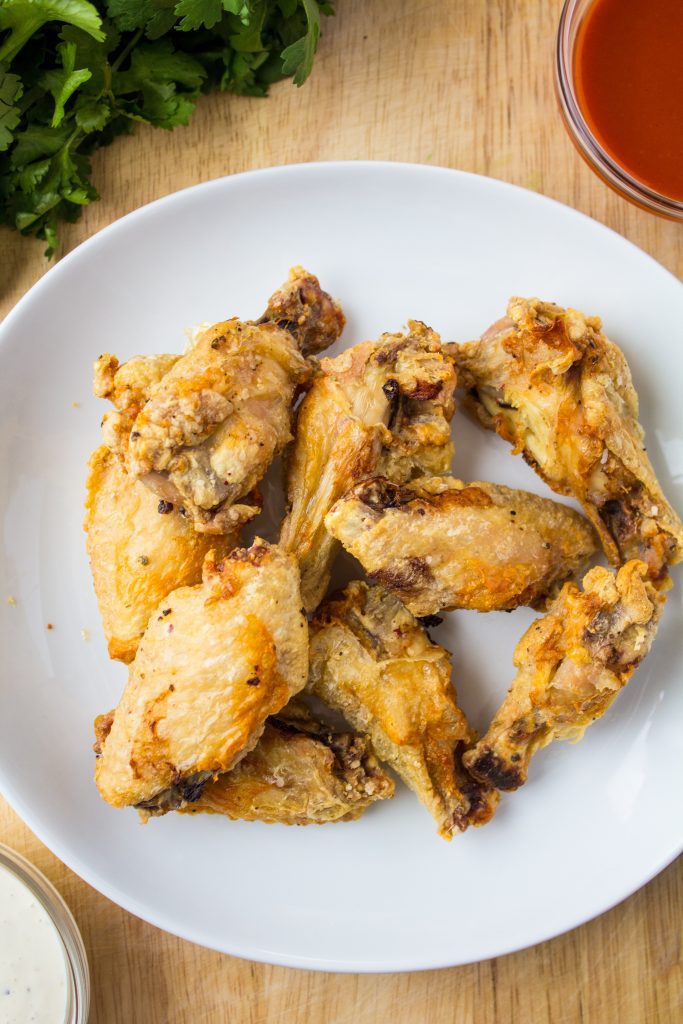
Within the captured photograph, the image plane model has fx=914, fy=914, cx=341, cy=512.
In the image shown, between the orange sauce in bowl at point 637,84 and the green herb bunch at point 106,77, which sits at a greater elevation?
the green herb bunch at point 106,77

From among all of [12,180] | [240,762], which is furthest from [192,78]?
[240,762]

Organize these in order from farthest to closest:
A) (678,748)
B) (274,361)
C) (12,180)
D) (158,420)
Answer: (12,180) < (678,748) < (274,361) < (158,420)

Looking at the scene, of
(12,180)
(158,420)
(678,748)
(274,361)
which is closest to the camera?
(158,420)

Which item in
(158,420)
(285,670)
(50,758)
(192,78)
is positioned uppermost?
(192,78)

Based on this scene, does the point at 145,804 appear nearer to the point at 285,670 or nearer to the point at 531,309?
the point at 285,670

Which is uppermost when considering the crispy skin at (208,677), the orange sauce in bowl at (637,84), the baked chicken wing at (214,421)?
the orange sauce in bowl at (637,84)

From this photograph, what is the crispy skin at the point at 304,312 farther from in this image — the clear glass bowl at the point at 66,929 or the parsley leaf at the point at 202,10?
the clear glass bowl at the point at 66,929

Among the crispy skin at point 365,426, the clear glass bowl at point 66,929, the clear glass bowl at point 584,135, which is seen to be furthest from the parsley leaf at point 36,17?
the clear glass bowl at point 66,929
